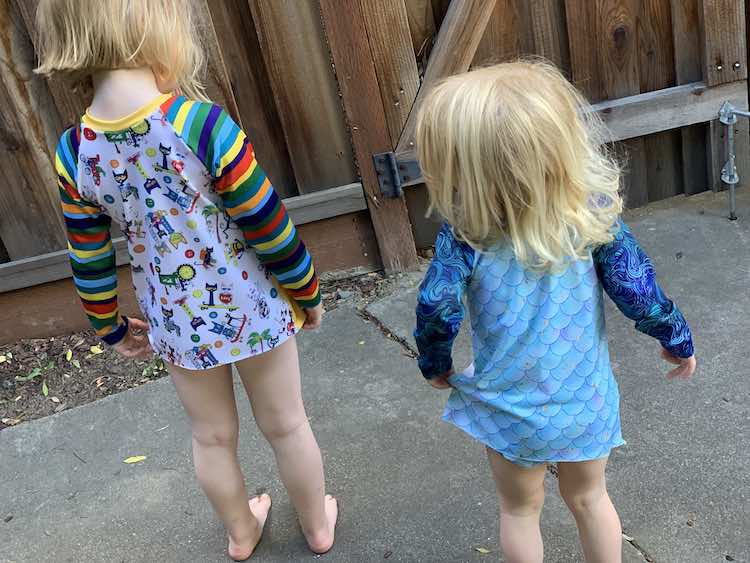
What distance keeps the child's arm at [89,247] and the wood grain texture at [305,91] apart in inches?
67.7

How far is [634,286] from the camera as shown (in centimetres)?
163

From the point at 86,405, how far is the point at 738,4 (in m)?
3.47

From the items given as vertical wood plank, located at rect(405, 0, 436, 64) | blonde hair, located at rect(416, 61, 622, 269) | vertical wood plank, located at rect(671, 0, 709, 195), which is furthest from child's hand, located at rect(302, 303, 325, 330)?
vertical wood plank, located at rect(671, 0, 709, 195)

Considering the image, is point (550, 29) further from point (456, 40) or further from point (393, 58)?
point (393, 58)

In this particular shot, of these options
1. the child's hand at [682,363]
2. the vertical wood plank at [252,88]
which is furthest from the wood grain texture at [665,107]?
the child's hand at [682,363]

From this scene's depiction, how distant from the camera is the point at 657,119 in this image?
3.91m

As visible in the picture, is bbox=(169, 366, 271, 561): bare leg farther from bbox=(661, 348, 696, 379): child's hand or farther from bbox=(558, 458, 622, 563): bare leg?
bbox=(661, 348, 696, 379): child's hand

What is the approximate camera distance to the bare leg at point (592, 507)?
1.78 m

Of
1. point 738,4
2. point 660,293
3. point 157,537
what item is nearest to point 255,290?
point 660,293

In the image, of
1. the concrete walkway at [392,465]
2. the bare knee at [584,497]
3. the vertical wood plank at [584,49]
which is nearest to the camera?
the bare knee at [584,497]

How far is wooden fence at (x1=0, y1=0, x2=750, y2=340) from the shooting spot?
3.47m

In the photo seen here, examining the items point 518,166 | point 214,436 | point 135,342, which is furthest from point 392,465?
point 518,166

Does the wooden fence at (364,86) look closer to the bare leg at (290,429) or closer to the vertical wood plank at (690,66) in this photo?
the vertical wood plank at (690,66)

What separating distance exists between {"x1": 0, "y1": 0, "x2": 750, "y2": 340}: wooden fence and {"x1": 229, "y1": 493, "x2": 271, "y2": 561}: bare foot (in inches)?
62.6
